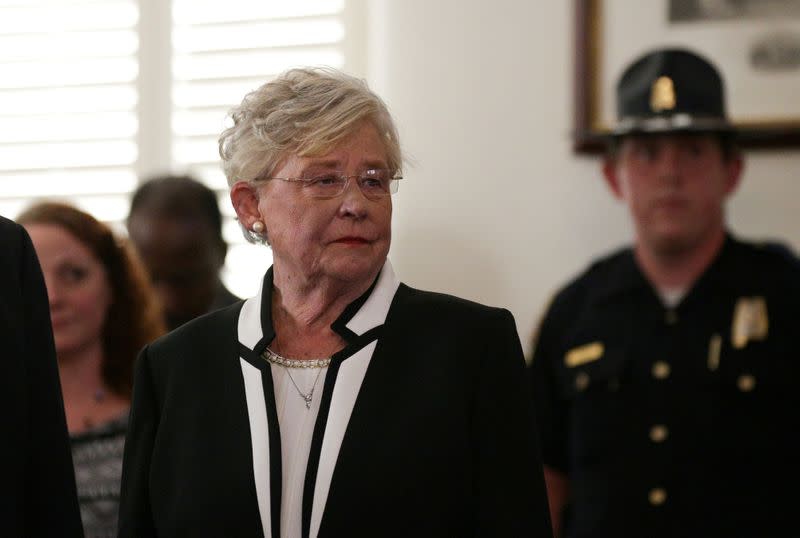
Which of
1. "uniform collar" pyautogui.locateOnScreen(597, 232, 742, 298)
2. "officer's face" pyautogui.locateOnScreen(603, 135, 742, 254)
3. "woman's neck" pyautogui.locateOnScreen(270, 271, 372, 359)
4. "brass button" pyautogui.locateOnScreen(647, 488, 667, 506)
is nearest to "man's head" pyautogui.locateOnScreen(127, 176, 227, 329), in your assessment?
"uniform collar" pyautogui.locateOnScreen(597, 232, 742, 298)

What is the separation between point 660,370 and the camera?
2.88 meters

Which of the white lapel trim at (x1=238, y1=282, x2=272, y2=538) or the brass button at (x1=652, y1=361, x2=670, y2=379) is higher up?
the white lapel trim at (x1=238, y1=282, x2=272, y2=538)

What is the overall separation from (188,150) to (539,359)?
57.4 inches

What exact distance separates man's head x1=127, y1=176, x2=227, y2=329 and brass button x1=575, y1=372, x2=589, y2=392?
104 cm

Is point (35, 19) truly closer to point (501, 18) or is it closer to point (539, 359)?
point (501, 18)

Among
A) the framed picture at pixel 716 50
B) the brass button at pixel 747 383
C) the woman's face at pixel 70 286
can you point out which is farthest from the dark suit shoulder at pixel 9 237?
the framed picture at pixel 716 50

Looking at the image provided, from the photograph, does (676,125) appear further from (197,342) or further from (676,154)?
(197,342)

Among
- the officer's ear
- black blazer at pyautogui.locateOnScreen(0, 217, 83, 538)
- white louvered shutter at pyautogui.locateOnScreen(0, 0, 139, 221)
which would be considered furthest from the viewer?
white louvered shutter at pyautogui.locateOnScreen(0, 0, 139, 221)

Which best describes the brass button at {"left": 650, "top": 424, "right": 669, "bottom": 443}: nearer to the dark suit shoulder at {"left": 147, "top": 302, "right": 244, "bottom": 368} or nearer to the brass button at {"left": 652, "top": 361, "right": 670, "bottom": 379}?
the brass button at {"left": 652, "top": 361, "right": 670, "bottom": 379}

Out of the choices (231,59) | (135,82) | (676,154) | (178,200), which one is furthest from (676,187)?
(135,82)

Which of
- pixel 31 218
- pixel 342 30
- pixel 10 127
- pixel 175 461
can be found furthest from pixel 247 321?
pixel 10 127

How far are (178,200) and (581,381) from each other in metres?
1.28

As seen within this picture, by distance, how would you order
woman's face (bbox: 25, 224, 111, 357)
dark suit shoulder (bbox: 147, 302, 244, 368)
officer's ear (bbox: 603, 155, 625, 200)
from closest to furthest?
dark suit shoulder (bbox: 147, 302, 244, 368) < woman's face (bbox: 25, 224, 111, 357) < officer's ear (bbox: 603, 155, 625, 200)

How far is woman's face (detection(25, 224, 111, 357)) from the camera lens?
264cm
